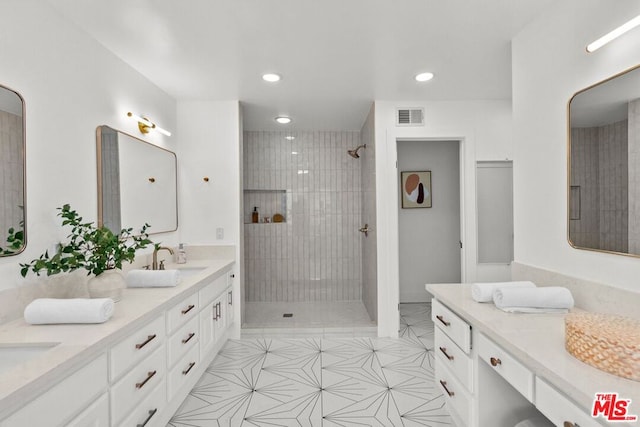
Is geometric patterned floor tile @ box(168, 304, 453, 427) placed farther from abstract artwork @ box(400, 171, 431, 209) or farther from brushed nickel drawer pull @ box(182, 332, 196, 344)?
abstract artwork @ box(400, 171, 431, 209)

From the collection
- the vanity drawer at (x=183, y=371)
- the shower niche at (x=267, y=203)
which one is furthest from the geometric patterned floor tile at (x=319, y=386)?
the shower niche at (x=267, y=203)

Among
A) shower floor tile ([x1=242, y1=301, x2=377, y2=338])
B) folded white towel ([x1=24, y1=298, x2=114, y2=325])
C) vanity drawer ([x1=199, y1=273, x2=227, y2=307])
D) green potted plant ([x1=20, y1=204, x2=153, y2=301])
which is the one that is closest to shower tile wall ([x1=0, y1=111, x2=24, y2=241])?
green potted plant ([x1=20, y1=204, x2=153, y2=301])

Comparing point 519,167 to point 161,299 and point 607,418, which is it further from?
point 161,299

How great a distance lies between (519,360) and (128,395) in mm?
1652

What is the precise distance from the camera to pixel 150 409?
5.89 feet

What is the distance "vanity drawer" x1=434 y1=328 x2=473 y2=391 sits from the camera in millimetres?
1636

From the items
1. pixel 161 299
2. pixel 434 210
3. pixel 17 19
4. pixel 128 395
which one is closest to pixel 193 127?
pixel 17 19

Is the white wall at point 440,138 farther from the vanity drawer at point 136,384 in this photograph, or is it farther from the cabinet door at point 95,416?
the cabinet door at point 95,416

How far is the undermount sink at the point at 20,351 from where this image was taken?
1.31 metres

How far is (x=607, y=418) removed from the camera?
0.85 m

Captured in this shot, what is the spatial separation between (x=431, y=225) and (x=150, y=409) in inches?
157

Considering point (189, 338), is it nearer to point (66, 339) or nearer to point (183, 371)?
point (183, 371)

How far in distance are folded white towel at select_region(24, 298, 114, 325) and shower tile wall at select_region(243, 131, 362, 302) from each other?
328 centimetres

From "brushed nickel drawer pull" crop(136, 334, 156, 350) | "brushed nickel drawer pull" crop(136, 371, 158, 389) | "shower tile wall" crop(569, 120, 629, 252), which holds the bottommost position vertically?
"brushed nickel drawer pull" crop(136, 371, 158, 389)
